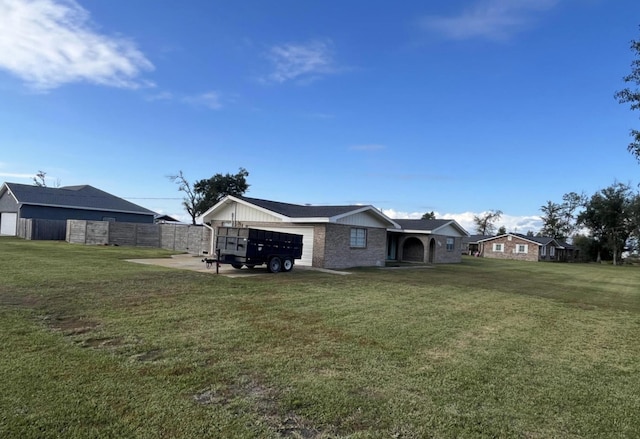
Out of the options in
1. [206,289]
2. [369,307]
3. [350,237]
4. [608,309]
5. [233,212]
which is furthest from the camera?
[233,212]

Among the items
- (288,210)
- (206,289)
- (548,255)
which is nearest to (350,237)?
(288,210)

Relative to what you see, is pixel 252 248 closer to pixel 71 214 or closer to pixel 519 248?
pixel 71 214

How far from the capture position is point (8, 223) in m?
35.9

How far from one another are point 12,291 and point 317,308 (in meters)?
6.64

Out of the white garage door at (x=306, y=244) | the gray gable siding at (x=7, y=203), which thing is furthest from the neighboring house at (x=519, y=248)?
the gray gable siding at (x=7, y=203)

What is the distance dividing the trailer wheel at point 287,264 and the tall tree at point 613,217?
56.8 metres

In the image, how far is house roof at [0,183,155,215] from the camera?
3488 centimetres

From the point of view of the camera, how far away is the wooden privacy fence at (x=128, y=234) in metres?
28.5

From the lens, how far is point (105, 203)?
3875 centimetres

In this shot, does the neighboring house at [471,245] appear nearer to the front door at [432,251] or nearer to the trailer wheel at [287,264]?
the front door at [432,251]

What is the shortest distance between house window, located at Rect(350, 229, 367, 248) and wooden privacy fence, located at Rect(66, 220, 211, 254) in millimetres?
11939

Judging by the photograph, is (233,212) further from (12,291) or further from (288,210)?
(12,291)

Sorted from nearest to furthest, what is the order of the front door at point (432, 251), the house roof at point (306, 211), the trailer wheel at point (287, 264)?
1. the trailer wheel at point (287, 264)
2. the house roof at point (306, 211)
3. the front door at point (432, 251)

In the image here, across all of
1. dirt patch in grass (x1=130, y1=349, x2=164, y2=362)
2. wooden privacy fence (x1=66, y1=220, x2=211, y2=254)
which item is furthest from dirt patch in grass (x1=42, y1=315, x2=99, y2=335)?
wooden privacy fence (x1=66, y1=220, x2=211, y2=254)
